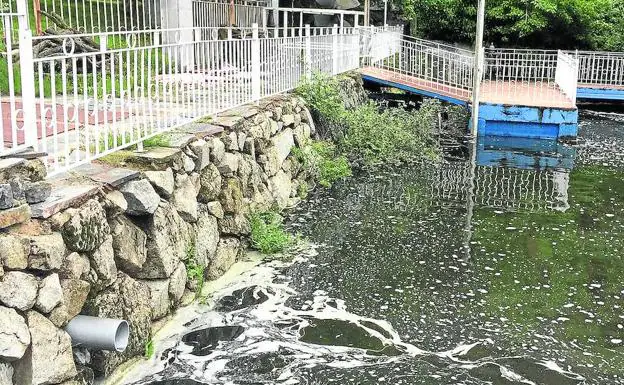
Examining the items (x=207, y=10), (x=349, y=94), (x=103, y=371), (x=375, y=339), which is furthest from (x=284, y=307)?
(x=207, y=10)

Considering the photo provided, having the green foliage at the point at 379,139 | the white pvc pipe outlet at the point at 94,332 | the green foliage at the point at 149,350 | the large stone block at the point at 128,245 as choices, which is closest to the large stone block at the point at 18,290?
the white pvc pipe outlet at the point at 94,332

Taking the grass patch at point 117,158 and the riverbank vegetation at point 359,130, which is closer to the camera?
the grass patch at point 117,158

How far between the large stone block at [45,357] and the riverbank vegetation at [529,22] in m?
21.3

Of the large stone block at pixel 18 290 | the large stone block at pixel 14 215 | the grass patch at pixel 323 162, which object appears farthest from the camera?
the grass patch at pixel 323 162

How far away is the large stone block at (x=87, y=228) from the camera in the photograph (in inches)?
182

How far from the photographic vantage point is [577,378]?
543 centimetres

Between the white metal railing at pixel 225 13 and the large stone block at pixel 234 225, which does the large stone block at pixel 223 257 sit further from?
the white metal railing at pixel 225 13

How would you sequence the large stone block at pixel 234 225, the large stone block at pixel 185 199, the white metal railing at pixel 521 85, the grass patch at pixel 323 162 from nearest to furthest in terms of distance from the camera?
the large stone block at pixel 185 199 < the large stone block at pixel 234 225 < the grass patch at pixel 323 162 < the white metal railing at pixel 521 85

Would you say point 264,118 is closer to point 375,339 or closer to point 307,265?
point 307,265

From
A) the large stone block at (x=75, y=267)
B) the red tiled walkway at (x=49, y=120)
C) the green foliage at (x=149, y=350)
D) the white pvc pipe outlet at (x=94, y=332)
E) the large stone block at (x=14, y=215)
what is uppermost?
the red tiled walkway at (x=49, y=120)

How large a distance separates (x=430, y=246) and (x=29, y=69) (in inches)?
209

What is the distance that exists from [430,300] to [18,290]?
404 cm

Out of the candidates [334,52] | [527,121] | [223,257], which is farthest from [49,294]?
[527,121]

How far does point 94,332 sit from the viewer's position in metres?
4.54
